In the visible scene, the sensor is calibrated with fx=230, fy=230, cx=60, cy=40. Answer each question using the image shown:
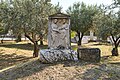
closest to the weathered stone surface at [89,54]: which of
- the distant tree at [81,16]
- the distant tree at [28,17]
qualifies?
the distant tree at [28,17]

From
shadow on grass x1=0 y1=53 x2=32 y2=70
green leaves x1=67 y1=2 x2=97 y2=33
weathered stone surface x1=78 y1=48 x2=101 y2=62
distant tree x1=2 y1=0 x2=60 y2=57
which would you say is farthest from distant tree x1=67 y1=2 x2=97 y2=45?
weathered stone surface x1=78 y1=48 x2=101 y2=62

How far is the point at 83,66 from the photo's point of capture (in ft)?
24.8

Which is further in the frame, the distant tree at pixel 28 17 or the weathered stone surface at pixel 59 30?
the distant tree at pixel 28 17

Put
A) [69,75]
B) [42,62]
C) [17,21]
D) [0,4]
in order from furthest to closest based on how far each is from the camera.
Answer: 1. [0,4]
2. [17,21]
3. [42,62]
4. [69,75]

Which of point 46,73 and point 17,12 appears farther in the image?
point 17,12

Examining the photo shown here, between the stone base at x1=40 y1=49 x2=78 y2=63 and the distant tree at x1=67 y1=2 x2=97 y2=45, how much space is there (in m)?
20.6

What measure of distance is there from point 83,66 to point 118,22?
9.83 meters

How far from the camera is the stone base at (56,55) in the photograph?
8.11 metres

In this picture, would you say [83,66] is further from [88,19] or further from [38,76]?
[88,19]

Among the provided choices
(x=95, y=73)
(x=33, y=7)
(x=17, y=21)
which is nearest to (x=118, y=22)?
(x=33, y=7)

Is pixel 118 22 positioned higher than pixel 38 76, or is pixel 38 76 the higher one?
pixel 118 22

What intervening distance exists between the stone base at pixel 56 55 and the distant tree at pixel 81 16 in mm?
20575

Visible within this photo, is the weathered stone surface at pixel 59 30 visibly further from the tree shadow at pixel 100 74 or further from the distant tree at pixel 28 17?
the distant tree at pixel 28 17

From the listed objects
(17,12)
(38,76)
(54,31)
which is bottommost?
(38,76)
